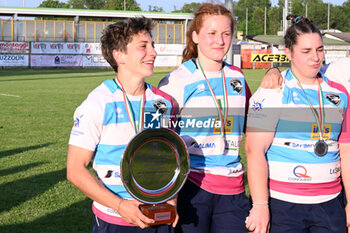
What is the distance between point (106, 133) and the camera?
119 inches

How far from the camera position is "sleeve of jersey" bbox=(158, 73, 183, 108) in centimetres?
353

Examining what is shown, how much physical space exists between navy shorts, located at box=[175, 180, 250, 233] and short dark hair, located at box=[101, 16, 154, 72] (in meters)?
0.99

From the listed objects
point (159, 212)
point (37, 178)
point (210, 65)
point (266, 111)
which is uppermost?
point (210, 65)

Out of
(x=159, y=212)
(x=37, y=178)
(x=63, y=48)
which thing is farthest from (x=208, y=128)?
(x=63, y=48)

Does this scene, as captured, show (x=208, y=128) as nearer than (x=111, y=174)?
No

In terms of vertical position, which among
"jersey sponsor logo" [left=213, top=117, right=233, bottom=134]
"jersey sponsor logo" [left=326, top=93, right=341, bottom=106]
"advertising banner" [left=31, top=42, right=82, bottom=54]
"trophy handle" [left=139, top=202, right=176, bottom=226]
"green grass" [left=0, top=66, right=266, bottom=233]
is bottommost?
"green grass" [left=0, top=66, right=266, bottom=233]

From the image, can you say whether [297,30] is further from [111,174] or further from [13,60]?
[13,60]

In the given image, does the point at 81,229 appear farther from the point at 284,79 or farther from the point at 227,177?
the point at 284,79

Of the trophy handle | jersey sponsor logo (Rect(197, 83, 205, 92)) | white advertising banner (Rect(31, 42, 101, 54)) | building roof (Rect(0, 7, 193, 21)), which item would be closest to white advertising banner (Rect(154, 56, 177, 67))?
building roof (Rect(0, 7, 193, 21))

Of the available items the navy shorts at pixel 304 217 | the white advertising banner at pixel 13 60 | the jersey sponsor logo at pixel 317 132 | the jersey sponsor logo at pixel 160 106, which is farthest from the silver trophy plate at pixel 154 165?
the white advertising banner at pixel 13 60

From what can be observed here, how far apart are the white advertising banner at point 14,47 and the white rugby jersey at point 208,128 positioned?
158 feet

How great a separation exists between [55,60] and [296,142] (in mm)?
48479

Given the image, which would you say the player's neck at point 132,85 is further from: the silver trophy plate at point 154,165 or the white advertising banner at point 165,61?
the white advertising banner at point 165,61

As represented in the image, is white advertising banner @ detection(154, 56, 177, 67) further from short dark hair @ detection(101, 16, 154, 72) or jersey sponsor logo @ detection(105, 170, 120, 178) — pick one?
jersey sponsor logo @ detection(105, 170, 120, 178)
